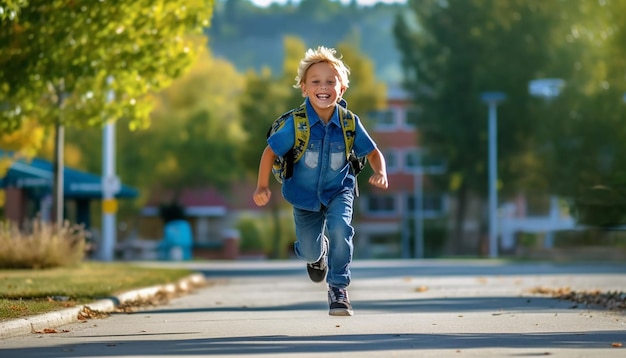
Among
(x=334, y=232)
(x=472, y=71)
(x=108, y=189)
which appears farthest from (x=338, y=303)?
(x=472, y=71)

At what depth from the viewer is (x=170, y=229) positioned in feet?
170

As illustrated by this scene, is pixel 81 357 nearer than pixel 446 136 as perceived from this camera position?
Yes

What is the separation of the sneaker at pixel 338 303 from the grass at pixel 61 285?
9.01 feet

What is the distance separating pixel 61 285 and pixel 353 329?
697 centimetres

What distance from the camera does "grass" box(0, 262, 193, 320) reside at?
12.9 metres

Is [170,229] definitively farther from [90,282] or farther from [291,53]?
[90,282]

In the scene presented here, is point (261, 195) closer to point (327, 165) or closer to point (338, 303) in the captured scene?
point (327, 165)

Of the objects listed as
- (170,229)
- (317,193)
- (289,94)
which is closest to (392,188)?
(289,94)

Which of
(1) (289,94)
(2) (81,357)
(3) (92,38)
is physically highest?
(1) (289,94)

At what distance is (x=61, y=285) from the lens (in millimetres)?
17094

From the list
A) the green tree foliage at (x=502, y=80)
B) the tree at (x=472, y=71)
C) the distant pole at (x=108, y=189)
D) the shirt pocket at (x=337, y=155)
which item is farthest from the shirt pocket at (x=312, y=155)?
the tree at (x=472, y=71)

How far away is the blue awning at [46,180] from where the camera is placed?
130ft

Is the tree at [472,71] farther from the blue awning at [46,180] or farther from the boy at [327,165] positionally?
the boy at [327,165]

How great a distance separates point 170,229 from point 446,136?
702 inches
